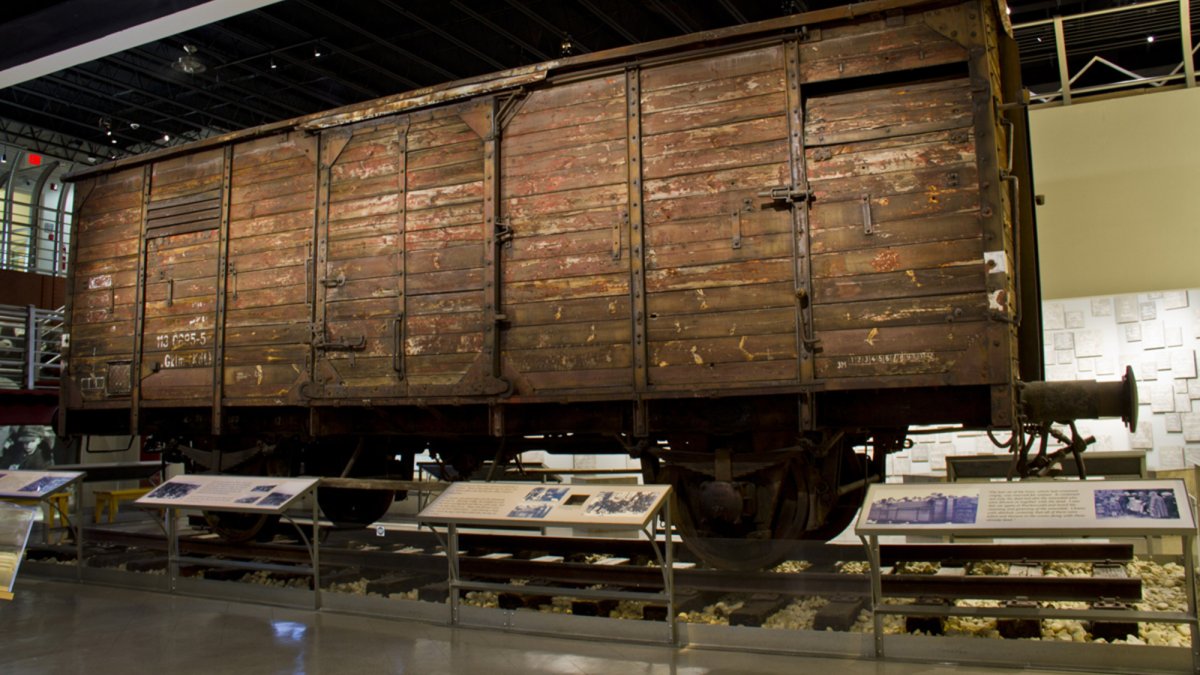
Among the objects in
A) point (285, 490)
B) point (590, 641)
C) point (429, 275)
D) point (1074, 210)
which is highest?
point (1074, 210)

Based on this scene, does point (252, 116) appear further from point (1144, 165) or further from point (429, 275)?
point (1144, 165)

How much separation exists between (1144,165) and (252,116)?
17.2 metres

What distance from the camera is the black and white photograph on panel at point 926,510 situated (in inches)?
163

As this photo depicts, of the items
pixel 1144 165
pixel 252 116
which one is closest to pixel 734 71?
pixel 1144 165

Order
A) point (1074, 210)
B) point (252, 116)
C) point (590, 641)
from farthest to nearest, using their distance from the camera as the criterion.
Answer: point (252, 116)
point (1074, 210)
point (590, 641)

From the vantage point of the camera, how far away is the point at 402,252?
22.4 feet

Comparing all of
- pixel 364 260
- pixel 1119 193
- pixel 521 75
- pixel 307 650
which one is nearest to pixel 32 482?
pixel 364 260

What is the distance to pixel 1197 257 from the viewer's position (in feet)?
29.7

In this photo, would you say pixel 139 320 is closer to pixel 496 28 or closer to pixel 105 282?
pixel 105 282

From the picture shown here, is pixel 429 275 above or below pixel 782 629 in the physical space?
above

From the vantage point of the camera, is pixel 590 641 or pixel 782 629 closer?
pixel 782 629

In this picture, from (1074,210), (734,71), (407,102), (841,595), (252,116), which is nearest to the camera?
(841,595)

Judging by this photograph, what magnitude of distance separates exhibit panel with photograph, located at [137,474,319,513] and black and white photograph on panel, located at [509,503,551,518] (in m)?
1.82

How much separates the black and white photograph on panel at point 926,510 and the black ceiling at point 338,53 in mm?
9334
